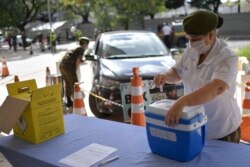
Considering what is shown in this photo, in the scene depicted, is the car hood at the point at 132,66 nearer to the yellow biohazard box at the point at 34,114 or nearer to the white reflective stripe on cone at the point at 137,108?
the white reflective stripe on cone at the point at 137,108

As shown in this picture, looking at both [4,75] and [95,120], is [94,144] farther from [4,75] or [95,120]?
[4,75]

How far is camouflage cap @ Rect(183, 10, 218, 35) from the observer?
2172 mm

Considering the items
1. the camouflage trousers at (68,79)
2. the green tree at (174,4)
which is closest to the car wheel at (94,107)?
the camouflage trousers at (68,79)

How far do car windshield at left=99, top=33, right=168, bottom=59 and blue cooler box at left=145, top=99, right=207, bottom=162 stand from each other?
4.51 metres

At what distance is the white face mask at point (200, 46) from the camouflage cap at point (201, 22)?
113 millimetres

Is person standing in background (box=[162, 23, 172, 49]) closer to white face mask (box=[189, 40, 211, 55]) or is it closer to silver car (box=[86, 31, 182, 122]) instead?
silver car (box=[86, 31, 182, 122])

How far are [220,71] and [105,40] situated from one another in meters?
5.25

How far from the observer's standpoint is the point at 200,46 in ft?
7.66

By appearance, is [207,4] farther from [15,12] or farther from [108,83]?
[108,83]

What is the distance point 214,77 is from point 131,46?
4.86 meters

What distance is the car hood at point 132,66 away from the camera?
18.8 ft

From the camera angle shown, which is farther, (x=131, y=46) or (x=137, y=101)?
(x=131, y=46)

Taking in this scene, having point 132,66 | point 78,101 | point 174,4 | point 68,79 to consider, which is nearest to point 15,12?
point 174,4

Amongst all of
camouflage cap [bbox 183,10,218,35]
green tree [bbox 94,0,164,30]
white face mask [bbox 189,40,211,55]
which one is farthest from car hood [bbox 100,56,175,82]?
green tree [bbox 94,0,164,30]
